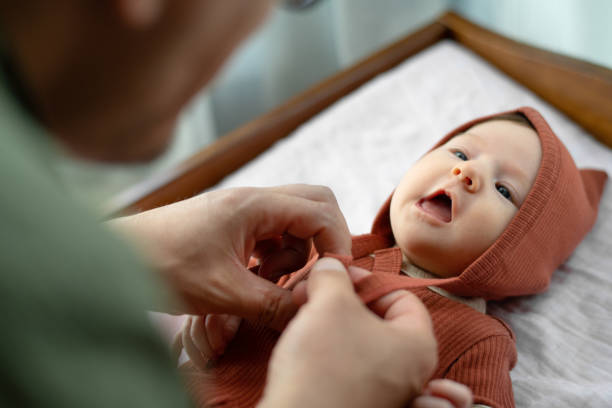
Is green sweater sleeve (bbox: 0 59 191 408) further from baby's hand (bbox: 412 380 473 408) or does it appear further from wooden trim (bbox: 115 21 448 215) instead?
wooden trim (bbox: 115 21 448 215)

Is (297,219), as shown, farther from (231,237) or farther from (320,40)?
(320,40)

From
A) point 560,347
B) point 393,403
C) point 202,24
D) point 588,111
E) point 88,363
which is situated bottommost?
point 560,347

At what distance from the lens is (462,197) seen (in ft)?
2.69

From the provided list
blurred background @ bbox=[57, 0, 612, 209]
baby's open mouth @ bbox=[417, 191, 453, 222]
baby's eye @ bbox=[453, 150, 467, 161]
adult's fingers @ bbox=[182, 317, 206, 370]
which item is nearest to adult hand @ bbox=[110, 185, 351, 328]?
adult's fingers @ bbox=[182, 317, 206, 370]

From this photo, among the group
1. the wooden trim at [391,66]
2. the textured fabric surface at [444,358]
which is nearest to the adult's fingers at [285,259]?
the textured fabric surface at [444,358]

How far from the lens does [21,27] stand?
31 cm

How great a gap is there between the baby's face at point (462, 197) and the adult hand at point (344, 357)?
Answer: 330mm

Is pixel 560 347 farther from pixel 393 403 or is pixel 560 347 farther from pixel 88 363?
pixel 88 363

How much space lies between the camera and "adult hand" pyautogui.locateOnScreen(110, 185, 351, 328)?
63 centimetres

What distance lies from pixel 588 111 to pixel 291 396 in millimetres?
1027

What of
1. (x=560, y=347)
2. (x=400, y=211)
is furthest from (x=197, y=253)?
(x=560, y=347)

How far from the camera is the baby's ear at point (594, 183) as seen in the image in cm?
102

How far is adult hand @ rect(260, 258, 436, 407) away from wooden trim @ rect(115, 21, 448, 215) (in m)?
0.65

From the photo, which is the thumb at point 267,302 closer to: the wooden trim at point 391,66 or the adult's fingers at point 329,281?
the adult's fingers at point 329,281
